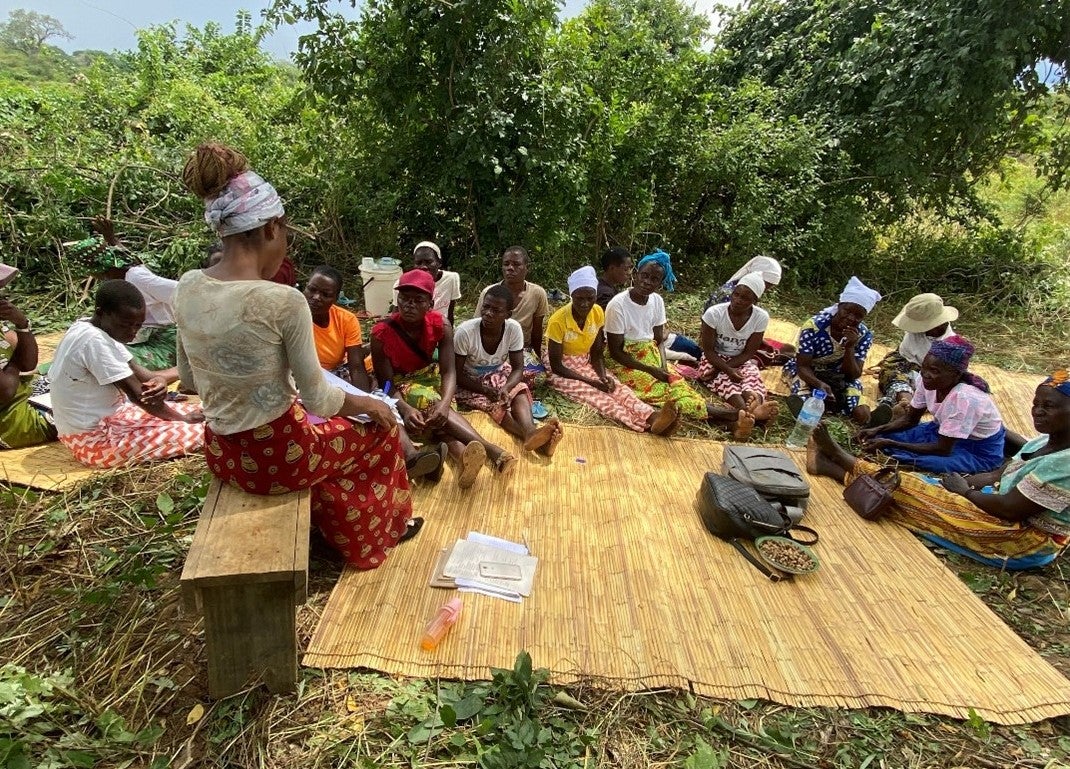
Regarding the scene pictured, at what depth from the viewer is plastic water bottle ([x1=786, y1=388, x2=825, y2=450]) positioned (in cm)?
415

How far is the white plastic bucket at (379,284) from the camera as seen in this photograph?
5.98 meters

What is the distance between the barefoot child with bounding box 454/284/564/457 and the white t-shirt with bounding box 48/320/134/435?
194 cm

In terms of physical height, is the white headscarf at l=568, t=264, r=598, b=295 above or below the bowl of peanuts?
above

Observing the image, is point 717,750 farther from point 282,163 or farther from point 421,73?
point 282,163

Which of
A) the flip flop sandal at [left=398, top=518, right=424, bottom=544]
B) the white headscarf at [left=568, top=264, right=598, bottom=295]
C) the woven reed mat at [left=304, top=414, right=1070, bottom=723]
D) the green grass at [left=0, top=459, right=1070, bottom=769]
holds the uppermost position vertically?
the white headscarf at [left=568, top=264, right=598, bottom=295]

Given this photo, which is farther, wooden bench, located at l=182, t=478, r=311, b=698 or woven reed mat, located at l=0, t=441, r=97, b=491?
woven reed mat, located at l=0, t=441, r=97, b=491

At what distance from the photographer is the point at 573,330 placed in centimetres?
450

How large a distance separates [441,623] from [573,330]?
8.67 ft

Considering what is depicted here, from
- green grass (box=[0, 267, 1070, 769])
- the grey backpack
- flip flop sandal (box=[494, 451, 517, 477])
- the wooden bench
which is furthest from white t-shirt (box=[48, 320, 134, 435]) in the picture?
the grey backpack

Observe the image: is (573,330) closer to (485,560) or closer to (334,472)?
(485,560)

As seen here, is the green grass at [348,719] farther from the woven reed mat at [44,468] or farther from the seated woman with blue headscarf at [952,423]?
the seated woman with blue headscarf at [952,423]

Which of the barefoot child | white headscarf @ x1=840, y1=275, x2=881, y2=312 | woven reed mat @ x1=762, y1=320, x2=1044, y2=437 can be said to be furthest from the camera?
woven reed mat @ x1=762, y1=320, x2=1044, y2=437

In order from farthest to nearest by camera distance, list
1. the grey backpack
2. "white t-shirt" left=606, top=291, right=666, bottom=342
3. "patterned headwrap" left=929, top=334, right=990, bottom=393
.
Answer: "white t-shirt" left=606, top=291, right=666, bottom=342 → "patterned headwrap" left=929, top=334, right=990, bottom=393 → the grey backpack

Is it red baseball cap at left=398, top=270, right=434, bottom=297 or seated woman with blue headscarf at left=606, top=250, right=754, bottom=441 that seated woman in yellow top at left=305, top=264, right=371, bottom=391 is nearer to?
red baseball cap at left=398, top=270, right=434, bottom=297
